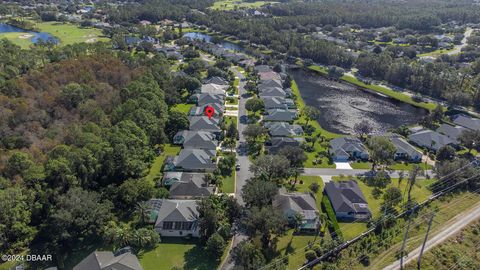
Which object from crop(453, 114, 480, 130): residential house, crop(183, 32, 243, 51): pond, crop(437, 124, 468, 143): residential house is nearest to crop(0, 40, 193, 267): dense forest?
crop(437, 124, 468, 143): residential house

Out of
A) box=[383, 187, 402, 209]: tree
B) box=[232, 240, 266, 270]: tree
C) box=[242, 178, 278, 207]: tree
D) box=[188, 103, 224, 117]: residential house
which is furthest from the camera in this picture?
box=[188, 103, 224, 117]: residential house

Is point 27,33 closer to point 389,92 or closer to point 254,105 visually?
point 254,105

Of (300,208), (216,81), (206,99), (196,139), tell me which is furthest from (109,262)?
(216,81)

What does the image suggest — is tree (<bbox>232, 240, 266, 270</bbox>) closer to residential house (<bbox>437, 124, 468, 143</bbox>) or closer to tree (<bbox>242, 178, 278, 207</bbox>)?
tree (<bbox>242, 178, 278, 207</bbox>)

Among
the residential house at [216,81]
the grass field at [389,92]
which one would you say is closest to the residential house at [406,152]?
the grass field at [389,92]

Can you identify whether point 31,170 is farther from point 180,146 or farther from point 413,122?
point 413,122

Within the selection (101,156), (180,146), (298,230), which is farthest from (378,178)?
(101,156)
